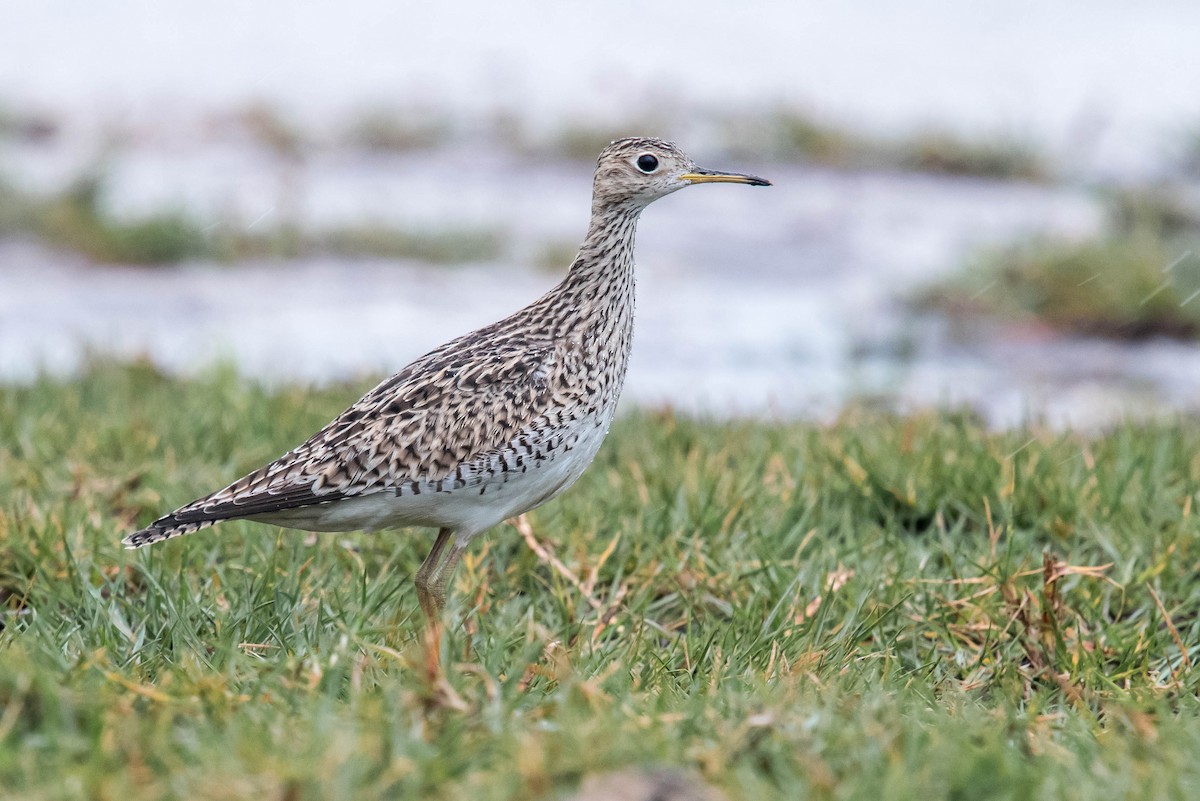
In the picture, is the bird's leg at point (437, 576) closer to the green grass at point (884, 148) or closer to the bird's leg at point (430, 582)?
the bird's leg at point (430, 582)

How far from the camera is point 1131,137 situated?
63.0ft

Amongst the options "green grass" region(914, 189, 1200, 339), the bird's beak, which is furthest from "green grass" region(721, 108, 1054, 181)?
the bird's beak

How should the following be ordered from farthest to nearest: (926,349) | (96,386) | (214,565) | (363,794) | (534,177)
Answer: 1. (534,177)
2. (926,349)
3. (96,386)
4. (214,565)
5. (363,794)

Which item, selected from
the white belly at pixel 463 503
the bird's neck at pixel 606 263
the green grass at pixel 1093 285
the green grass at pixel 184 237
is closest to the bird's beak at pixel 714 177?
the bird's neck at pixel 606 263

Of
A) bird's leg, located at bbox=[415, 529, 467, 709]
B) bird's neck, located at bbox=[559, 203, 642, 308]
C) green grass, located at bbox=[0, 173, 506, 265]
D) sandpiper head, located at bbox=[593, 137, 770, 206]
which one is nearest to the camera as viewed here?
bird's leg, located at bbox=[415, 529, 467, 709]

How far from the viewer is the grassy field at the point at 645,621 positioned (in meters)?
3.65

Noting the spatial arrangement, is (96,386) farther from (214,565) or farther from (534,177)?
(534,177)

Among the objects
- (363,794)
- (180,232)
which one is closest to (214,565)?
(363,794)

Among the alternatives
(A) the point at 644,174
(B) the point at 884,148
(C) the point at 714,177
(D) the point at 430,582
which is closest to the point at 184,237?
(B) the point at 884,148

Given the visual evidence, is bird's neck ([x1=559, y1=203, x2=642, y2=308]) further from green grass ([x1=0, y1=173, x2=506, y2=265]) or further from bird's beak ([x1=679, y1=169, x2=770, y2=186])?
green grass ([x1=0, y1=173, x2=506, y2=265])

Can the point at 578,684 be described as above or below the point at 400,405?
below

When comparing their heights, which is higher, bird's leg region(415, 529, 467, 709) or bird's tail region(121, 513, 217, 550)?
bird's tail region(121, 513, 217, 550)

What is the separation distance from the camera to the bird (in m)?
5.04

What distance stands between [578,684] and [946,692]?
1.35 metres
